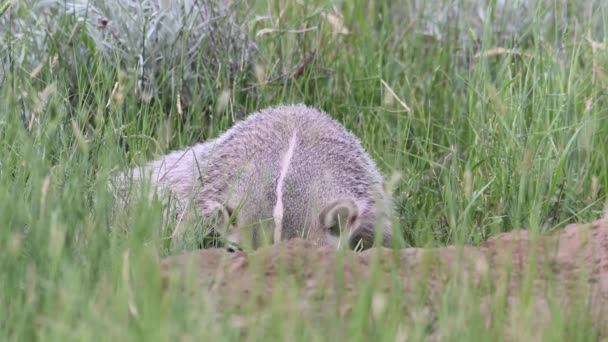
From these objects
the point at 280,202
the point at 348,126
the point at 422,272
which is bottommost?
the point at 348,126

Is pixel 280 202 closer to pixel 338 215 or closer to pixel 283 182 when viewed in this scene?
pixel 283 182

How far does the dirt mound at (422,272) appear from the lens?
2908 millimetres

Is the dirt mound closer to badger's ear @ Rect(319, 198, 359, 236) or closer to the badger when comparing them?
the badger

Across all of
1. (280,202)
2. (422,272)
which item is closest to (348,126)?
(280,202)

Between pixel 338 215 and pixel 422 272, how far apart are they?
119 cm

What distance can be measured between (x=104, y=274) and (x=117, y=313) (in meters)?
0.46

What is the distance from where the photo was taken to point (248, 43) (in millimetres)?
5961

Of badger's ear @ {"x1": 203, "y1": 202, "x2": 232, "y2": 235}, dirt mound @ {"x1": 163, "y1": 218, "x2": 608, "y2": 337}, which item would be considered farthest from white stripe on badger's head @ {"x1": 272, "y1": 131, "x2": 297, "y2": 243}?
dirt mound @ {"x1": 163, "y1": 218, "x2": 608, "y2": 337}

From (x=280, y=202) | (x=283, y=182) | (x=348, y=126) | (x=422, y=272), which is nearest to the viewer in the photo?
(x=422, y=272)

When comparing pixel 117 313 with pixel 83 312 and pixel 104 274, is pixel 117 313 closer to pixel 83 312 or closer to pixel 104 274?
pixel 83 312

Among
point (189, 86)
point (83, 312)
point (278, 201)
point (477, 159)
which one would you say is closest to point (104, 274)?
point (83, 312)

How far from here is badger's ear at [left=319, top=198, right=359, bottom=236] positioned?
14.1 ft

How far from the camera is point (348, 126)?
5914 mm

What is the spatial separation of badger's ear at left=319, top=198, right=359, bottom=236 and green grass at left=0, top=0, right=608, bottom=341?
0.79ft
